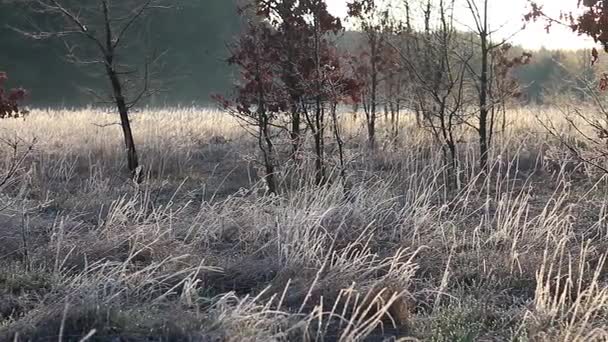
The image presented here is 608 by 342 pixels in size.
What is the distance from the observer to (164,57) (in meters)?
36.3

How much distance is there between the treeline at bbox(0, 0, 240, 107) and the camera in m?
33.3

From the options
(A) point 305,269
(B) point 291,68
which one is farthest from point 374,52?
(A) point 305,269

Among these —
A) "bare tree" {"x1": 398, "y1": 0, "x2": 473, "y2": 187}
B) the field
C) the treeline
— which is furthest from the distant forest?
the field

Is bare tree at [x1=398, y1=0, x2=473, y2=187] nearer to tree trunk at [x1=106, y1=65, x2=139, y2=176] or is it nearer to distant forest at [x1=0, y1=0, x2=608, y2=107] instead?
tree trunk at [x1=106, y1=65, x2=139, y2=176]

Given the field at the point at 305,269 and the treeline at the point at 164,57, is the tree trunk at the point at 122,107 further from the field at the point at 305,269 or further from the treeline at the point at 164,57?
the treeline at the point at 164,57

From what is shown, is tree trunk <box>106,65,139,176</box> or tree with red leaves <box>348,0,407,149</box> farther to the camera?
tree with red leaves <box>348,0,407,149</box>

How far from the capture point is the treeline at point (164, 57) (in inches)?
1311

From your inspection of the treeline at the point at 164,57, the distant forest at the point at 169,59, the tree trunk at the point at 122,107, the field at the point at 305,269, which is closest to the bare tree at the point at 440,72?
the field at the point at 305,269

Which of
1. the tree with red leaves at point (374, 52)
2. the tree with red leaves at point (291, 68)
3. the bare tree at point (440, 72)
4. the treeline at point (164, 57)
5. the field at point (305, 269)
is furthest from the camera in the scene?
the treeline at point (164, 57)

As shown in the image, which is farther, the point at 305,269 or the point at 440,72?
the point at 440,72

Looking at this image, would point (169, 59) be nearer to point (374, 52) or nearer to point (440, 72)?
point (374, 52)

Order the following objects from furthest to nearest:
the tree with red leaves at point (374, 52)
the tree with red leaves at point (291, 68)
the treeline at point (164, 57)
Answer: the treeline at point (164, 57) < the tree with red leaves at point (374, 52) < the tree with red leaves at point (291, 68)

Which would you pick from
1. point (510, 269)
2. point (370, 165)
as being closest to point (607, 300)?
point (510, 269)

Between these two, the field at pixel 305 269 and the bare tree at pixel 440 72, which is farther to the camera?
the bare tree at pixel 440 72
